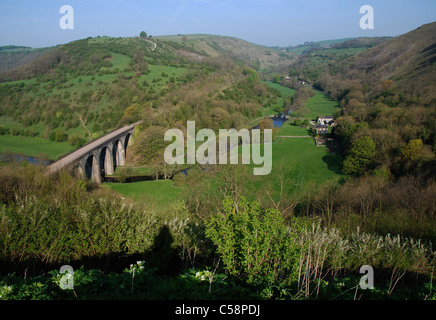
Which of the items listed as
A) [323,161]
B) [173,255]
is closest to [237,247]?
[173,255]

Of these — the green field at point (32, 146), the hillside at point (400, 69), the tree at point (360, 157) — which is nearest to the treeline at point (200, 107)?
the green field at point (32, 146)

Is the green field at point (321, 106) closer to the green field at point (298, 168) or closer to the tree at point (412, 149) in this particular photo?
the green field at point (298, 168)

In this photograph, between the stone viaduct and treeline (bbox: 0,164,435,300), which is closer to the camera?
treeline (bbox: 0,164,435,300)

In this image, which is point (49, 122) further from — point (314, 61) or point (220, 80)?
point (314, 61)

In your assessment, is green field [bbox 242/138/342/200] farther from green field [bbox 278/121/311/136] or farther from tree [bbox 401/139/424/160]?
tree [bbox 401/139/424/160]

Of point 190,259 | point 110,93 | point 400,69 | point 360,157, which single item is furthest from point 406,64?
point 190,259

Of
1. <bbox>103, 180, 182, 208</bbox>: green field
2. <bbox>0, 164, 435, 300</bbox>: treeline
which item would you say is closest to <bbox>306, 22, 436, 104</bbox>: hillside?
<bbox>103, 180, 182, 208</bbox>: green field
